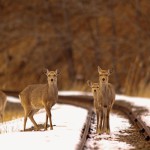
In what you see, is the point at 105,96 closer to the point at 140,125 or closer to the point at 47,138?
the point at 140,125

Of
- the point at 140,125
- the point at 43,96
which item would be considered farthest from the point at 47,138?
the point at 140,125

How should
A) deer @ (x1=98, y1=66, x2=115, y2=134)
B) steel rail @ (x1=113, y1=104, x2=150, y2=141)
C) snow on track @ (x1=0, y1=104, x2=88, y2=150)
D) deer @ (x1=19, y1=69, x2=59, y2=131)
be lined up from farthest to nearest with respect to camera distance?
deer @ (x1=19, y1=69, x2=59, y2=131)
deer @ (x1=98, y1=66, x2=115, y2=134)
steel rail @ (x1=113, y1=104, x2=150, y2=141)
snow on track @ (x1=0, y1=104, x2=88, y2=150)

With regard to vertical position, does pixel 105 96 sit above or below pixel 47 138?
above

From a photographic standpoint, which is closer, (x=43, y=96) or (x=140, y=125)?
(x=43, y=96)

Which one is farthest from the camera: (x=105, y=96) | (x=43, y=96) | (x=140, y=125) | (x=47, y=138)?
(x=140, y=125)

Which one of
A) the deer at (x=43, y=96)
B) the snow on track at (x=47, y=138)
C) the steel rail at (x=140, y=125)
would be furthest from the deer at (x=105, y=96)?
the deer at (x=43, y=96)

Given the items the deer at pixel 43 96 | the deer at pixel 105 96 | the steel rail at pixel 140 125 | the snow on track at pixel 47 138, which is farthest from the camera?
the deer at pixel 43 96

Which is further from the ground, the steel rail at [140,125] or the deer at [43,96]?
the deer at [43,96]

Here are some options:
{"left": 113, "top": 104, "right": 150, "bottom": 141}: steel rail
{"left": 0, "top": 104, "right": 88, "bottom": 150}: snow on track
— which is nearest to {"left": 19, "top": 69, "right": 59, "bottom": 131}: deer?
{"left": 0, "top": 104, "right": 88, "bottom": 150}: snow on track

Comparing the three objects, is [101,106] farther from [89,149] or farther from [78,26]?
[78,26]

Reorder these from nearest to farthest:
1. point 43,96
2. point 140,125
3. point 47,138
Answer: point 47,138 → point 43,96 → point 140,125

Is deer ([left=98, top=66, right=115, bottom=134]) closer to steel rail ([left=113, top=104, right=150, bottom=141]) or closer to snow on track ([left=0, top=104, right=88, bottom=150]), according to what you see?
snow on track ([left=0, top=104, right=88, bottom=150])

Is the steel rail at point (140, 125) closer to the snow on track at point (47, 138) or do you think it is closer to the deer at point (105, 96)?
the deer at point (105, 96)

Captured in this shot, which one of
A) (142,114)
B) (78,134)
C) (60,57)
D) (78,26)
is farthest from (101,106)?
(78,26)
